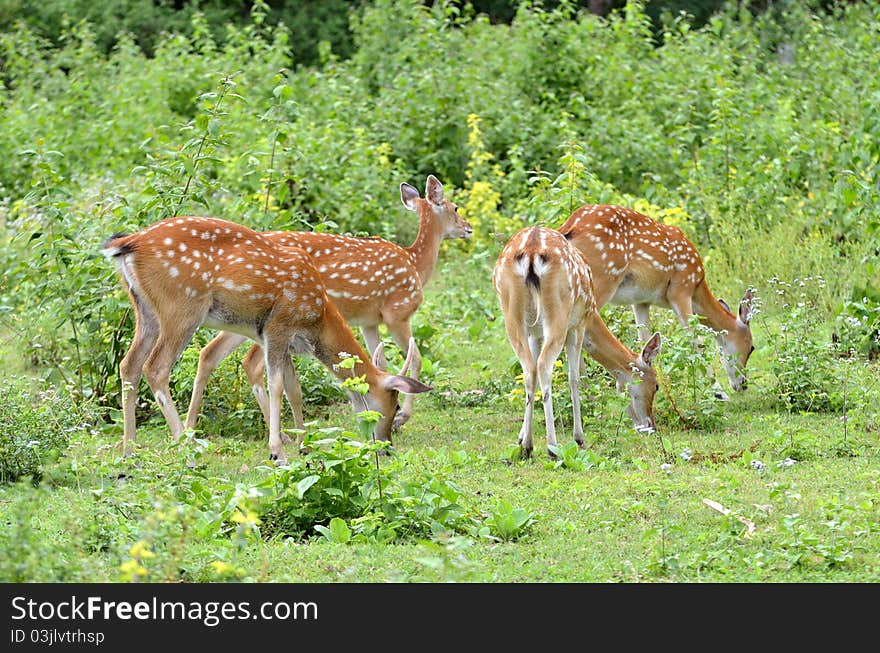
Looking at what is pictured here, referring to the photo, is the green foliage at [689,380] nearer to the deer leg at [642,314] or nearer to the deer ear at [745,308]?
the deer ear at [745,308]

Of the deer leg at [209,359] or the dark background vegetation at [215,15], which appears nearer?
the deer leg at [209,359]

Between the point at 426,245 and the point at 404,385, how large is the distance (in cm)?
267

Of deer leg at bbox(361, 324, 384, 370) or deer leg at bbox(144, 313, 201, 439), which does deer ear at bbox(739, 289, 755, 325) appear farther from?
deer leg at bbox(144, 313, 201, 439)

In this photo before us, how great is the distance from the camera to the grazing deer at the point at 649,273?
10016 millimetres

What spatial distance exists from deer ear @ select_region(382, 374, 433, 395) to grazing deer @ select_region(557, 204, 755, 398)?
1.91m

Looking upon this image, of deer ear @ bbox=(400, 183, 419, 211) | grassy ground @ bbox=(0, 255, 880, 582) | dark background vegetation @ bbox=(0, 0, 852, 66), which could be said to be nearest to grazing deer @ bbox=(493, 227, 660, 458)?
grassy ground @ bbox=(0, 255, 880, 582)

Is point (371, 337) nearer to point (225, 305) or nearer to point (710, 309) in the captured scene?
point (225, 305)

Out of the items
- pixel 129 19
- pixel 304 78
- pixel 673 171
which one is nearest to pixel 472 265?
pixel 673 171

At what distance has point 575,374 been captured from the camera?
9000 mm

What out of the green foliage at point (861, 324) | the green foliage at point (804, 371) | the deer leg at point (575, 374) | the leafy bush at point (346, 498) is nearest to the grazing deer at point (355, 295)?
the deer leg at point (575, 374)

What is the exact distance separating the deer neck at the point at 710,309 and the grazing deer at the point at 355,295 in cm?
210

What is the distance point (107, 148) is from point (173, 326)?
9062 millimetres

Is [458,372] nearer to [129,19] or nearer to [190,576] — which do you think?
[190,576]

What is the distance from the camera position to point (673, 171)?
1576cm
